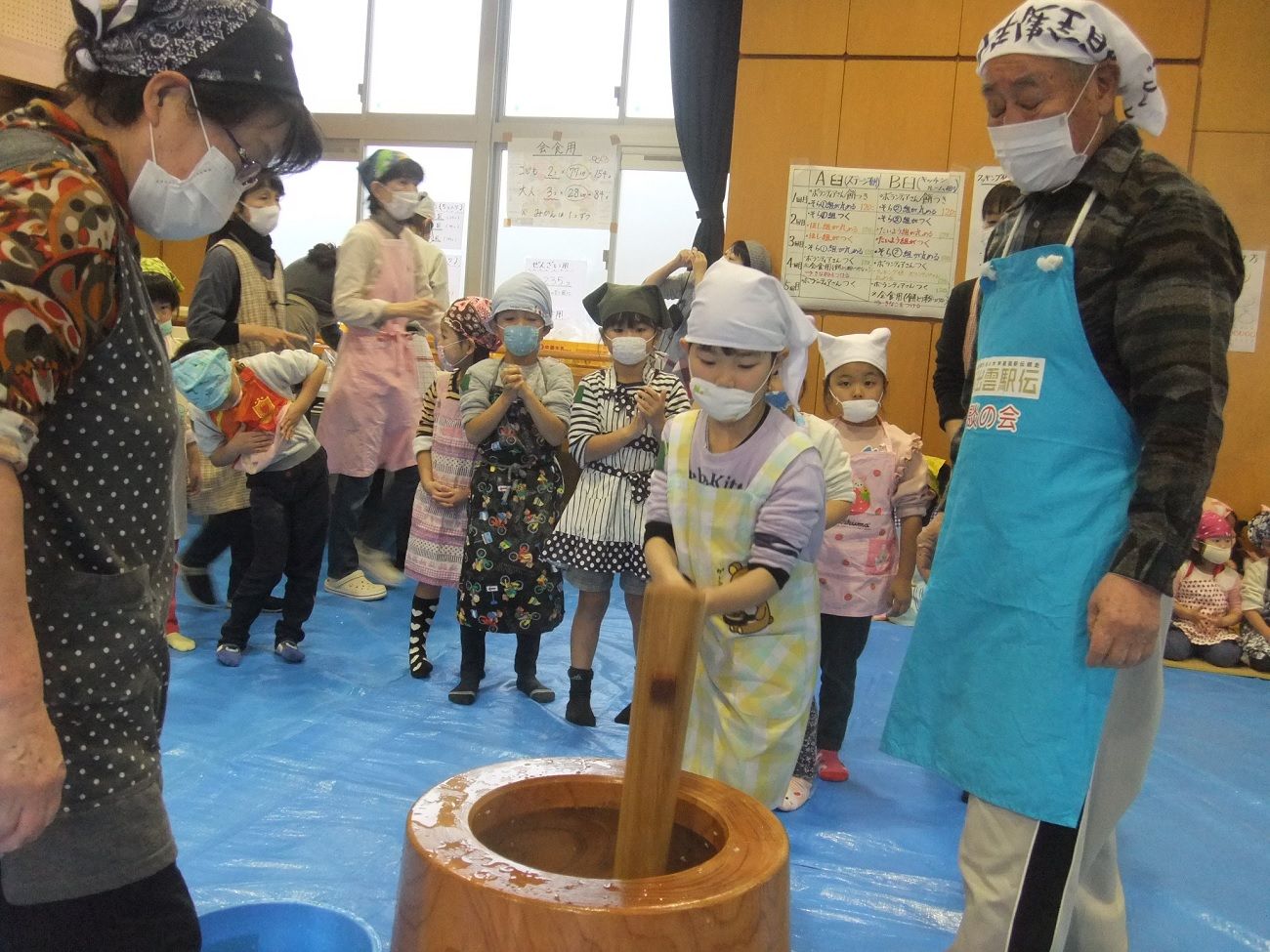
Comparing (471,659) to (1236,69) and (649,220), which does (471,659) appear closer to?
(649,220)

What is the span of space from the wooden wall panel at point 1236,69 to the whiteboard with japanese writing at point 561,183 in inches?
119

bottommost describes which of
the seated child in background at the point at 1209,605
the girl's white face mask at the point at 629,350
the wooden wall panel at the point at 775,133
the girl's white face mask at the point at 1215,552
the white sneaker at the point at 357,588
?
the white sneaker at the point at 357,588

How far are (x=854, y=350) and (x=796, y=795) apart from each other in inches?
45.4

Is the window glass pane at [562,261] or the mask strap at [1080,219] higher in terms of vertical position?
the window glass pane at [562,261]

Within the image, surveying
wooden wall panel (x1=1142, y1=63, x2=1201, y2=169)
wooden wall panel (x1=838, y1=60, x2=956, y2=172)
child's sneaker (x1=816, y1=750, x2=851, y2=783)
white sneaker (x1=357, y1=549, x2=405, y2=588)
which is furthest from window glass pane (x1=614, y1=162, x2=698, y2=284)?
child's sneaker (x1=816, y1=750, x2=851, y2=783)

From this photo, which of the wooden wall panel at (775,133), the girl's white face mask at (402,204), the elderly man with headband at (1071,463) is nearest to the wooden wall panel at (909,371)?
the wooden wall panel at (775,133)

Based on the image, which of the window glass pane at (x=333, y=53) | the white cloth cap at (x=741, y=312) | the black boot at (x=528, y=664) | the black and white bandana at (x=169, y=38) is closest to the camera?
the black and white bandana at (x=169, y=38)

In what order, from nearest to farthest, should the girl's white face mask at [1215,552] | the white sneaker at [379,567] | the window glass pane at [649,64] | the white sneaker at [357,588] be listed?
the white sneaker at [357,588], the girl's white face mask at [1215,552], the white sneaker at [379,567], the window glass pane at [649,64]

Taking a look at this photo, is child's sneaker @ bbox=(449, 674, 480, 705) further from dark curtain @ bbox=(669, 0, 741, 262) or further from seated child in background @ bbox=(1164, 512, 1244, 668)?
dark curtain @ bbox=(669, 0, 741, 262)

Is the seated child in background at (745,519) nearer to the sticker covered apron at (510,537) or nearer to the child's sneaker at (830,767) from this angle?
the child's sneaker at (830,767)

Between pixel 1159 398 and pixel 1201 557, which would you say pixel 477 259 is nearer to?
pixel 1201 557

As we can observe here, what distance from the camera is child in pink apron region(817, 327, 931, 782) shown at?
2.71 metres

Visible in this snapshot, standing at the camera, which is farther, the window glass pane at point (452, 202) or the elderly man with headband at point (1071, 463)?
the window glass pane at point (452, 202)

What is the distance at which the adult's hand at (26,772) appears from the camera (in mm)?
766
